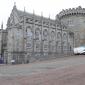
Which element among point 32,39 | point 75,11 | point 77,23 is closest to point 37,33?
point 32,39

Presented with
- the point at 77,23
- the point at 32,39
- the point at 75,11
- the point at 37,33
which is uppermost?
the point at 75,11

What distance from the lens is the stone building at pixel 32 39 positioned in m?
56.6

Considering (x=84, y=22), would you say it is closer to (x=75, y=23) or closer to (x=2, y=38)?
(x=75, y=23)

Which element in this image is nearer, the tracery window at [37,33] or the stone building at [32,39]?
the stone building at [32,39]

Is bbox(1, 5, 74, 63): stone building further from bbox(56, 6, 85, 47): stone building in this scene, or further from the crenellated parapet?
the crenellated parapet

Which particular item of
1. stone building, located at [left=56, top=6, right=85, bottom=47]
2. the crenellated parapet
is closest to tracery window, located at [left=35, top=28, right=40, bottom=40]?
stone building, located at [left=56, top=6, right=85, bottom=47]

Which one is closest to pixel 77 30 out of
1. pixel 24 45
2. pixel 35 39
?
pixel 35 39

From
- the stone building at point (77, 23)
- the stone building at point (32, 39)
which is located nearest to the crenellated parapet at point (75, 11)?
the stone building at point (77, 23)

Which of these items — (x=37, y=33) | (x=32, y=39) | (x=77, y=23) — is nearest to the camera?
(x=32, y=39)

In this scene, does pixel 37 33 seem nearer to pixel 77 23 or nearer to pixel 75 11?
pixel 77 23

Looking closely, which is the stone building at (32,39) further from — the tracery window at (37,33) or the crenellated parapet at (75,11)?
the crenellated parapet at (75,11)

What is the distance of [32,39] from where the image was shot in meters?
59.4

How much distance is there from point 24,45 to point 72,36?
22.9 meters

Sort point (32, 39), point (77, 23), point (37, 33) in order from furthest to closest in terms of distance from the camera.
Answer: point (77, 23) < point (37, 33) < point (32, 39)
